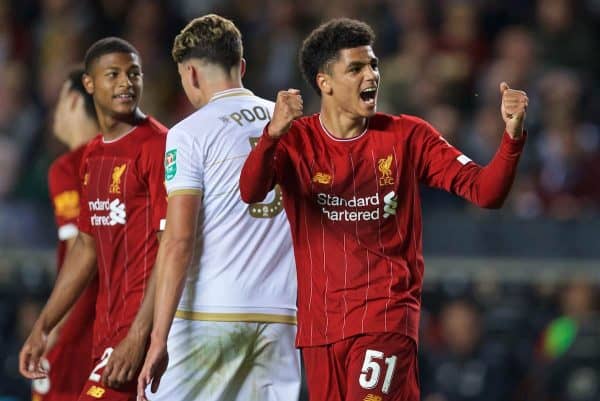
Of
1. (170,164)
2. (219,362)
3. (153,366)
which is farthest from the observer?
(219,362)

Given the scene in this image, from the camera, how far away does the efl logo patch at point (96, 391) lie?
618 cm

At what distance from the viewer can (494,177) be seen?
5.25 m

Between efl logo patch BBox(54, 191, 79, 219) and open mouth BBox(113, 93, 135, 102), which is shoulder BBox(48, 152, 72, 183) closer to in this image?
efl logo patch BBox(54, 191, 79, 219)

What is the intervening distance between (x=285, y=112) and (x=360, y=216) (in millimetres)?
575

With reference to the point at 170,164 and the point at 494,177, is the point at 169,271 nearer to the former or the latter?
the point at 170,164

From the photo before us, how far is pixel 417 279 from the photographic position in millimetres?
5602

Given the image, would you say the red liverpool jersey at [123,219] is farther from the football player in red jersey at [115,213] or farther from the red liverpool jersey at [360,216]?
the red liverpool jersey at [360,216]

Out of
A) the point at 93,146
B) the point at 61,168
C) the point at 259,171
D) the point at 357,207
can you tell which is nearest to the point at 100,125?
the point at 93,146

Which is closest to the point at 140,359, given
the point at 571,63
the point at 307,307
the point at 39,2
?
the point at 307,307

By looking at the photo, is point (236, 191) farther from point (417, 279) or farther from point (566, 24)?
point (566, 24)

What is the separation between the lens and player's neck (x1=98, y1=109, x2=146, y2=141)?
252 inches

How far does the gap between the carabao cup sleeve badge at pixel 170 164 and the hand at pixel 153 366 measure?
693mm

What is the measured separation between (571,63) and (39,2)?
5.62 m

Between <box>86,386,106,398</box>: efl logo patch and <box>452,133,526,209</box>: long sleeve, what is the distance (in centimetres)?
186
